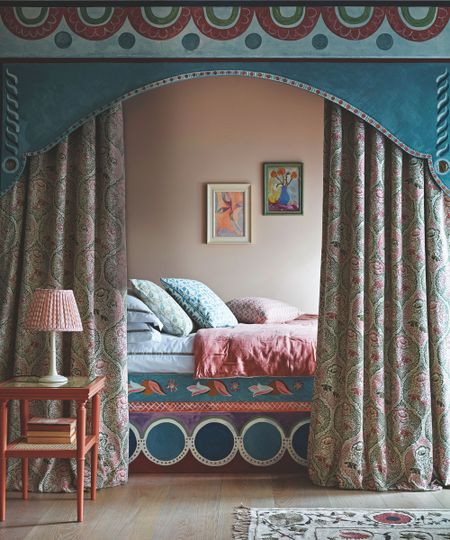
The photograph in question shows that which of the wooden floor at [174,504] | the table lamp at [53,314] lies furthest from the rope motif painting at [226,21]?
the wooden floor at [174,504]

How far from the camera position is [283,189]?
20.4ft

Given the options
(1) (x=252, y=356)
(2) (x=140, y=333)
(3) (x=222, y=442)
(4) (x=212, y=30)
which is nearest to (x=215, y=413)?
(3) (x=222, y=442)

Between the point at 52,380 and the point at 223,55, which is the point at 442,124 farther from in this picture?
the point at 52,380

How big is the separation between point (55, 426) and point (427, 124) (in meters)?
2.43

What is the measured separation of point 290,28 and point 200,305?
5.84 feet

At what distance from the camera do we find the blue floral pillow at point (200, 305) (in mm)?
4953

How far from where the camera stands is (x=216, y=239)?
6.25m

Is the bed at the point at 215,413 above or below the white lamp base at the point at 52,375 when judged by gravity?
below

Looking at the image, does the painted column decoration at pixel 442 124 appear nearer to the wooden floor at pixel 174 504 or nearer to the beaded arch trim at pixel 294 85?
the beaded arch trim at pixel 294 85

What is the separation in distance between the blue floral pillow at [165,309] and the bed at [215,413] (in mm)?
297

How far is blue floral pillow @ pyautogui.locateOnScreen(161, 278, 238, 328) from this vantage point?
195 inches

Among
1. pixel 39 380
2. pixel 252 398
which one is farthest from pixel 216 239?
pixel 39 380

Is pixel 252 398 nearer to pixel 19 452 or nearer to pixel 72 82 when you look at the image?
pixel 19 452

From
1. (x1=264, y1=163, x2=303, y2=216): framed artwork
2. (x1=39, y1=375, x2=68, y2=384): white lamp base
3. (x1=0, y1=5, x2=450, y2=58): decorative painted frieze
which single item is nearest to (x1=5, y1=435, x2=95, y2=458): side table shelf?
(x1=39, y1=375, x2=68, y2=384): white lamp base
